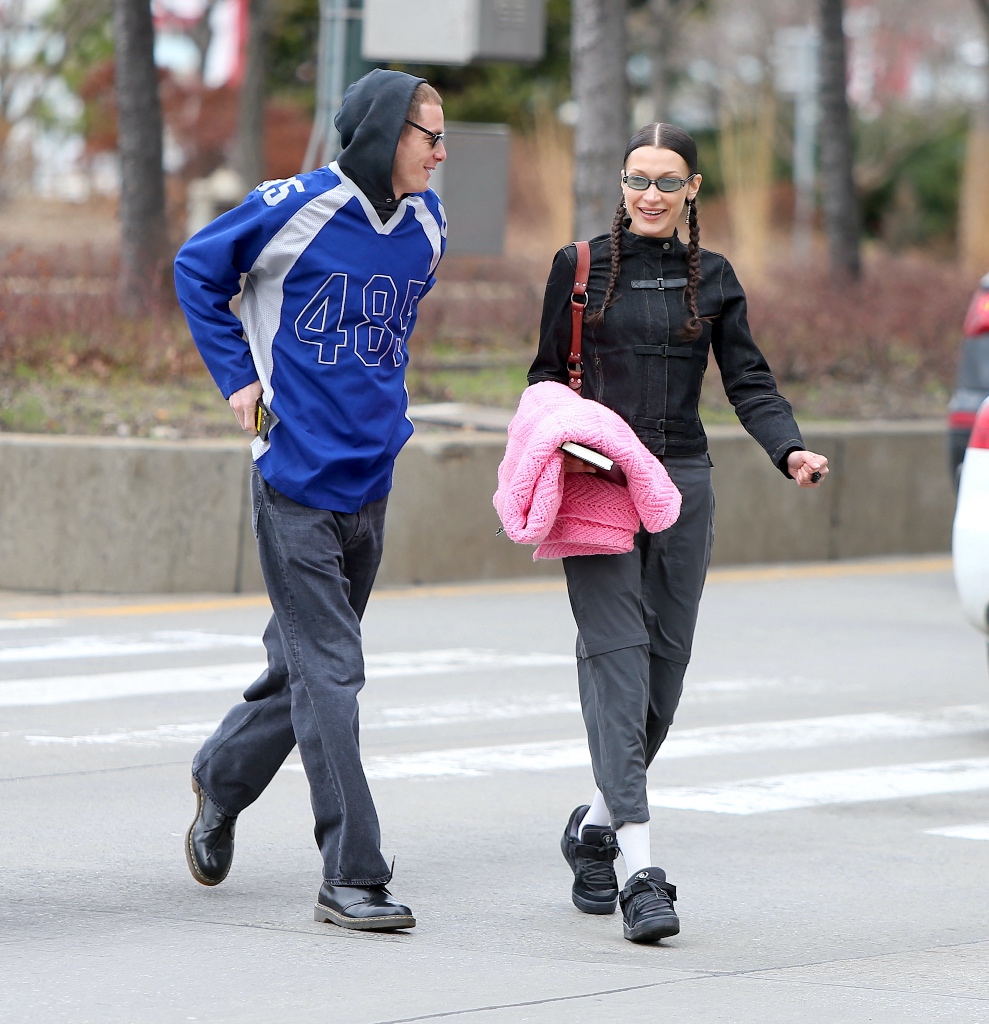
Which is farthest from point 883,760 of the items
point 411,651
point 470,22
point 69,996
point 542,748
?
point 470,22

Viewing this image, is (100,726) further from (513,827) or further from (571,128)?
(571,128)

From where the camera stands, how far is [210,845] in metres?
5.41

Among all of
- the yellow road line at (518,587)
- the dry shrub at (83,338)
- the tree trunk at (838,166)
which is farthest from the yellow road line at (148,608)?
the tree trunk at (838,166)

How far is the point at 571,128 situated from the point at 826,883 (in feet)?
86.1

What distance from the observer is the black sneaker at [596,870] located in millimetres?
5371

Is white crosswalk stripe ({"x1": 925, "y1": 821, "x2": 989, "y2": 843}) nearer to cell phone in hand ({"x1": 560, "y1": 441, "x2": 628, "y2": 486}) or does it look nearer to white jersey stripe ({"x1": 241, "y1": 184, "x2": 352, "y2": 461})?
cell phone in hand ({"x1": 560, "y1": 441, "x2": 628, "y2": 486})

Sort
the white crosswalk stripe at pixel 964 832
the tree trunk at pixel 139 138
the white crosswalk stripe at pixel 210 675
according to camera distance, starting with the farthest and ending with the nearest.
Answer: the tree trunk at pixel 139 138 < the white crosswalk stripe at pixel 210 675 < the white crosswalk stripe at pixel 964 832

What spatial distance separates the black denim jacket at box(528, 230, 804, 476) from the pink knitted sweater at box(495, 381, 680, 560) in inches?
4.0

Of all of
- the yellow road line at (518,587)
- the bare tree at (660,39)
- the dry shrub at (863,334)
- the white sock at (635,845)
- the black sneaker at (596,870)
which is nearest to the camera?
the white sock at (635,845)

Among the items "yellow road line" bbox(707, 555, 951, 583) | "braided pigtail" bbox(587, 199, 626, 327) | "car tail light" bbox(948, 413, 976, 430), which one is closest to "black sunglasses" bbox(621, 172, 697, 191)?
"braided pigtail" bbox(587, 199, 626, 327)

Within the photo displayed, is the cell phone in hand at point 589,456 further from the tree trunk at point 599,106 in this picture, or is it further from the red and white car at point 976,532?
the tree trunk at point 599,106

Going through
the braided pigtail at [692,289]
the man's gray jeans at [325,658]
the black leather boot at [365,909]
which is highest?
the braided pigtail at [692,289]

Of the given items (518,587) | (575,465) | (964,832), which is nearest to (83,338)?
(518,587)

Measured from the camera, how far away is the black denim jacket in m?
5.25
